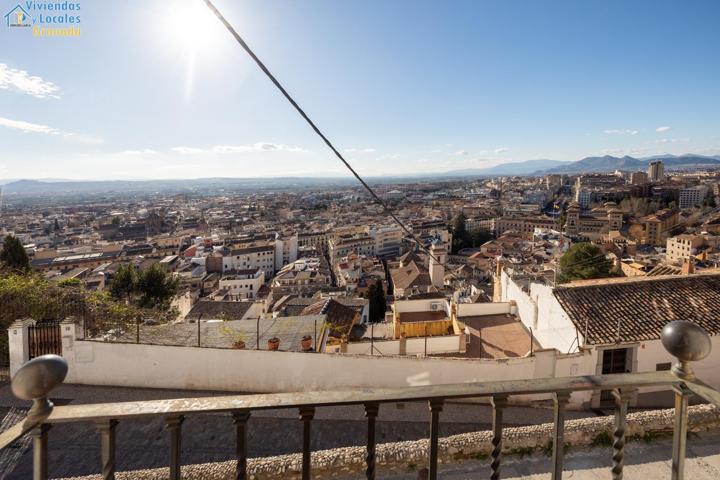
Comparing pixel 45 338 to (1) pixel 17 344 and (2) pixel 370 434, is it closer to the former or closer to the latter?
(1) pixel 17 344

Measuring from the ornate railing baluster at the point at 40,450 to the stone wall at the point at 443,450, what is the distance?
231cm

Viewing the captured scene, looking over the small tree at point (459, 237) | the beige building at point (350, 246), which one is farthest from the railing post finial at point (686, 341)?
the small tree at point (459, 237)

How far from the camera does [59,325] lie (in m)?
7.52

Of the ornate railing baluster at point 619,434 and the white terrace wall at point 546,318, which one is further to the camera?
the white terrace wall at point 546,318

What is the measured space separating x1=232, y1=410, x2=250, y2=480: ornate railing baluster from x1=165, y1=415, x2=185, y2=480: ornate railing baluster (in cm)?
19

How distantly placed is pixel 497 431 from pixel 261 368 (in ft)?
22.8

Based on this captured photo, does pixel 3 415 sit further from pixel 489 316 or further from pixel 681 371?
pixel 489 316

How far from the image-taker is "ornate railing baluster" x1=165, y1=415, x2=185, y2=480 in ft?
4.72

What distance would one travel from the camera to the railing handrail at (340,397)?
4.53 feet

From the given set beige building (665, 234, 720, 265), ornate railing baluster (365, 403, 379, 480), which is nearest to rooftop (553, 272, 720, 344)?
ornate railing baluster (365, 403, 379, 480)

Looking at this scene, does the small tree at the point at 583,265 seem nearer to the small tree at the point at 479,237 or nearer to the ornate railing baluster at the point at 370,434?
the ornate railing baluster at the point at 370,434

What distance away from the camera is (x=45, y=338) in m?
7.59

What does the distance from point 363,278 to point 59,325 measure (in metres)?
34.6

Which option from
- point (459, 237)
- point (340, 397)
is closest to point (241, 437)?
point (340, 397)
